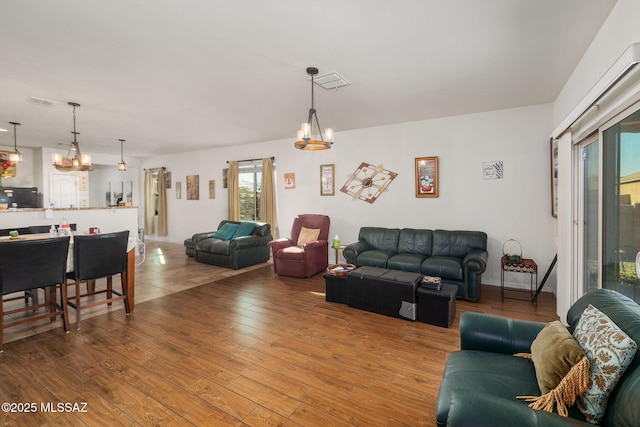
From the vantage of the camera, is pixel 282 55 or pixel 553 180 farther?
pixel 553 180

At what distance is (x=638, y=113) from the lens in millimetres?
2059

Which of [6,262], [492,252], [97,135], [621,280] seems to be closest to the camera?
[621,280]

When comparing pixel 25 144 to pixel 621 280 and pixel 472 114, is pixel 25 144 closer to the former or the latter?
pixel 472 114

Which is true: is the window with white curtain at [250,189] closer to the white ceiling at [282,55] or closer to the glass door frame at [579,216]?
the white ceiling at [282,55]

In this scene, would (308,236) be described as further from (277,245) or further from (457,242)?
(457,242)

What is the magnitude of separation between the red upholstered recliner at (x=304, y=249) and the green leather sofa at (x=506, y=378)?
3.39 metres

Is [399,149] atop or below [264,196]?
atop

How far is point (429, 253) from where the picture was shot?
182 inches

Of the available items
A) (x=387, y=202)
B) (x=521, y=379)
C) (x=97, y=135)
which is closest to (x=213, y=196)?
(x=97, y=135)

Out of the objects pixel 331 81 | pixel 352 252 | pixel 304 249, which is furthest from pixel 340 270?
pixel 331 81

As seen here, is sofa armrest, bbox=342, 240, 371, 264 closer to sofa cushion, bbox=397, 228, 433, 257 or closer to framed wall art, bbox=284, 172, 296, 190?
sofa cushion, bbox=397, 228, 433, 257

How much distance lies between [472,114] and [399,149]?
4.13ft

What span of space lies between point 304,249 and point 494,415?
4.09 meters

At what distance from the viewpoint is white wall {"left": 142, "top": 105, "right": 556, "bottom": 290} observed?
432 cm
